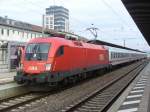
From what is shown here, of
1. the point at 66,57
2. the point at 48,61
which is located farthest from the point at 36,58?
the point at 66,57

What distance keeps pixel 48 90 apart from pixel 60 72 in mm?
1097

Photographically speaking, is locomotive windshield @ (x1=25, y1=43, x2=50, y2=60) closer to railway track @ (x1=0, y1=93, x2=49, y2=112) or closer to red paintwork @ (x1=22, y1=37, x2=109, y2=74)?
red paintwork @ (x1=22, y1=37, x2=109, y2=74)

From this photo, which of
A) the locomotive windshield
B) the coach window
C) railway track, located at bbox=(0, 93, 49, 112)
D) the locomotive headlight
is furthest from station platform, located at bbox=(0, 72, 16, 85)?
the coach window

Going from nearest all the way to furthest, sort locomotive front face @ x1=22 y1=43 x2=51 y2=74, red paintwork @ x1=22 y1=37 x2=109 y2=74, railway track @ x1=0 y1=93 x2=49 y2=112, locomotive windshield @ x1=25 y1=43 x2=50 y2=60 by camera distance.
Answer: railway track @ x1=0 y1=93 x2=49 y2=112, locomotive front face @ x1=22 y1=43 x2=51 y2=74, red paintwork @ x1=22 y1=37 x2=109 y2=74, locomotive windshield @ x1=25 y1=43 x2=50 y2=60

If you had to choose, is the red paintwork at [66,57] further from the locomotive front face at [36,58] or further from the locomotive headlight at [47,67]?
the locomotive headlight at [47,67]

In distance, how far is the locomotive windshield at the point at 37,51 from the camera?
1811 centimetres

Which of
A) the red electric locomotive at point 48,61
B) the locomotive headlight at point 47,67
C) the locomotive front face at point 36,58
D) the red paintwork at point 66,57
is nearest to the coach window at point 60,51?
the red electric locomotive at point 48,61

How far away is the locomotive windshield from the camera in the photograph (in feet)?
59.4

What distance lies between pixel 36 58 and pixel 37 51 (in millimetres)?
457

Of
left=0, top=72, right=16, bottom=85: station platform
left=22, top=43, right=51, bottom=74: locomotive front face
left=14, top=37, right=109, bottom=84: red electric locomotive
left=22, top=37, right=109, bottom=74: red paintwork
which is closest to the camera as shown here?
left=14, top=37, right=109, bottom=84: red electric locomotive

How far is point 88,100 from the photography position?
15805 mm

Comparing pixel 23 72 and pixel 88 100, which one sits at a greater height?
pixel 23 72

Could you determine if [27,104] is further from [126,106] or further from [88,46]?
[88,46]

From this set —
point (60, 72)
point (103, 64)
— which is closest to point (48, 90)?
point (60, 72)
